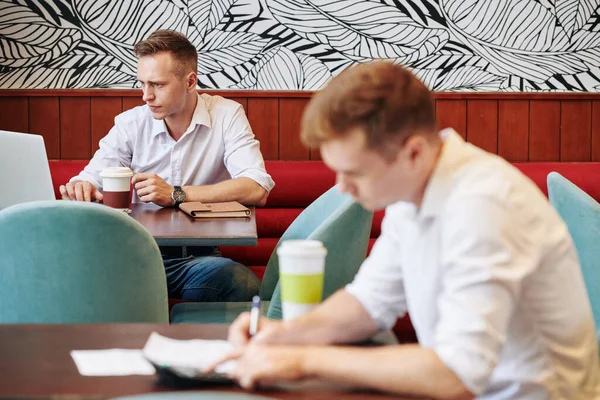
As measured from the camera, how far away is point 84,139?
158 inches

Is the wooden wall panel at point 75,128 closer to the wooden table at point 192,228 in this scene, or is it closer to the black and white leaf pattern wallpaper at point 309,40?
the black and white leaf pattern wallpaper at point 309,40

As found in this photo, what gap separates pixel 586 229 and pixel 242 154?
1.34 meters

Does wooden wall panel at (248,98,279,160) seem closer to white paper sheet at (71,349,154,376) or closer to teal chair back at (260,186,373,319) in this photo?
teal chair back at (260,186,373,319)

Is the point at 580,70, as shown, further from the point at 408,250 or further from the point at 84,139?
the point at 408,250

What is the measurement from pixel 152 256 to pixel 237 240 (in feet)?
1.28

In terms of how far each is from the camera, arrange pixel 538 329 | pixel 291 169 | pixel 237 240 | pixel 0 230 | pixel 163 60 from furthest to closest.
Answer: pixel 291 169, pixel 163 60, pixel 237 240, pixel 0 230, pixel 538 329

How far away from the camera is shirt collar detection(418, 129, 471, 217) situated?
109cm

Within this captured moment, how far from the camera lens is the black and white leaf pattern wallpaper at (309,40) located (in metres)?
3.95

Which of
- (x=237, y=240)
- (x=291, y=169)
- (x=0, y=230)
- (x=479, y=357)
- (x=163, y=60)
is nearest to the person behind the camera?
(x=479, y=357)

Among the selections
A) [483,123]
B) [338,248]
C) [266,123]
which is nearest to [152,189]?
[338,248]

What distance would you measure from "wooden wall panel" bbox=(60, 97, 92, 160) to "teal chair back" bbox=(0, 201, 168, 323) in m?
2.38

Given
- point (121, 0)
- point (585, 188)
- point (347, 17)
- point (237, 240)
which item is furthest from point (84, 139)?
point (585, 188)

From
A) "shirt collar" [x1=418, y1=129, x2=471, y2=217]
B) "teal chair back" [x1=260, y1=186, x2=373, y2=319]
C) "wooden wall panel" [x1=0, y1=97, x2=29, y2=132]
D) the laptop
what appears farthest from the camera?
"wooden wall panel" [x1=0, y1=97, x2=29, y2=132]

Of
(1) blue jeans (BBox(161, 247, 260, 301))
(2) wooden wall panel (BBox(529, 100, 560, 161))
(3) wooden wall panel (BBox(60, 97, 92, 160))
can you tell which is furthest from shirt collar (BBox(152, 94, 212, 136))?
(2) wooden wall panel (BBox(529, 100, 560, 161))
